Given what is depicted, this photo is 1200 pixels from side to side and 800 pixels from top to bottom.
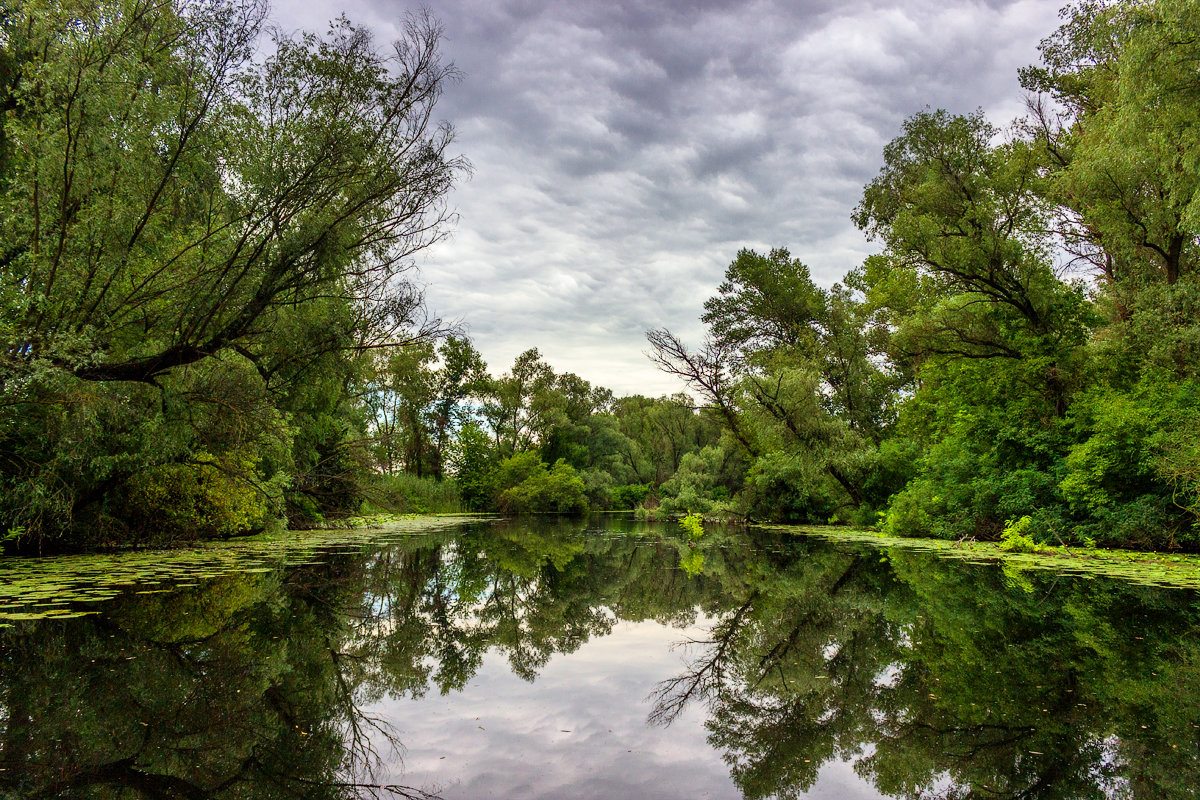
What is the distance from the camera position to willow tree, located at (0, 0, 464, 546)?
311 inches

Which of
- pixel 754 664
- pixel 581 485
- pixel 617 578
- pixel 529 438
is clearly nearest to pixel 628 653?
pixel 754 664

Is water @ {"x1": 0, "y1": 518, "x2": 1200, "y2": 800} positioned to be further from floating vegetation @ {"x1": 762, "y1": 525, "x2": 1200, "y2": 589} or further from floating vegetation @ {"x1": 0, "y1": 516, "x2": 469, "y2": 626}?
floating vegetation @ {"x1": 762, "y1": 525, "x2": 1200, "y2": 589}

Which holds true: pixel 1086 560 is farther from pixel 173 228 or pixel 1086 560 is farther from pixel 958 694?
pixel 173 228

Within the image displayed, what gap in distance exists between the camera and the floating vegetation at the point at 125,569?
582cm

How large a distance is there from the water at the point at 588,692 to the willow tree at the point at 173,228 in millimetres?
3002

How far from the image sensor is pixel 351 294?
37.1 feet

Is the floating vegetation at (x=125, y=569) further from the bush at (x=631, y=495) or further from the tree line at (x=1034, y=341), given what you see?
the bush at (x=631, y=495)

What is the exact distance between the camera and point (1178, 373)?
12547 millimetres

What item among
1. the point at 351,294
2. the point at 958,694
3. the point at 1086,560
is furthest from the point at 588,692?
the point at 1086,560

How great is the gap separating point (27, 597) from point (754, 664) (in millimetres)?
6906

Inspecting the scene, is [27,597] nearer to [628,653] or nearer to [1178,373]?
[628,653]

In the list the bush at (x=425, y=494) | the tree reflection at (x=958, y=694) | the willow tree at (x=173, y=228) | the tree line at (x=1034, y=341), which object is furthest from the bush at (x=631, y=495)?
the tree reflection at (x=958, y=694)

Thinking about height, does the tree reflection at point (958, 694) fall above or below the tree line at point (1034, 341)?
below

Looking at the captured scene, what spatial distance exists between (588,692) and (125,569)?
767 centimetres
